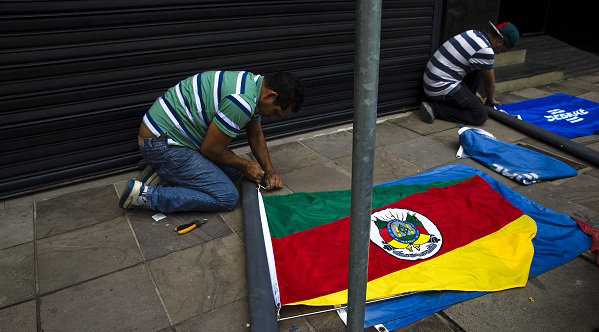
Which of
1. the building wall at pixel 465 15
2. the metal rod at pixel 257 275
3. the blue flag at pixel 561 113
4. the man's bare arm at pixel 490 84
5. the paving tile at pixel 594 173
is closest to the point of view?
the metal rod at pixel 257 275

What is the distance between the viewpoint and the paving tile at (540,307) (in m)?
2.31

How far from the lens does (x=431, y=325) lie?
2.34 metres

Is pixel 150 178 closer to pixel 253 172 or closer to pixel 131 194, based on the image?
pixel 131 194

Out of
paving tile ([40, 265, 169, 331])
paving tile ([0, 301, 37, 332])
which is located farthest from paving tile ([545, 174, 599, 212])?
paving tile ([0, 301, 37, 332])

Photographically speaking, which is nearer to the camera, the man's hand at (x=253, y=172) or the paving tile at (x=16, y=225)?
the paving tile at (x=16, y=225)

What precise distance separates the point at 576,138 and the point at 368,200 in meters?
4.60

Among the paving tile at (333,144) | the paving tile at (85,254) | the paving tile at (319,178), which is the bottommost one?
the paving tile at (333,144)

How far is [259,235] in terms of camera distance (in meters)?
2.89

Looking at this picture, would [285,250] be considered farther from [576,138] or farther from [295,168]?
[576,138]

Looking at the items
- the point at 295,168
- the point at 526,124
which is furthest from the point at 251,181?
the point at 526,124

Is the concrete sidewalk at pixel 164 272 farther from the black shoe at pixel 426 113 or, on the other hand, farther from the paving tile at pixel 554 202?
the black shoe at pixel 426 113

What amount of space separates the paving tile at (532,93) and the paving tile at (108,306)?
6.04 meters

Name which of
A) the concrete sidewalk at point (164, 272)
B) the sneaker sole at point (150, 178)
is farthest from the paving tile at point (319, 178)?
the sneaker sole at point (150, 178)

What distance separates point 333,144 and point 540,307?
2.77 meters
